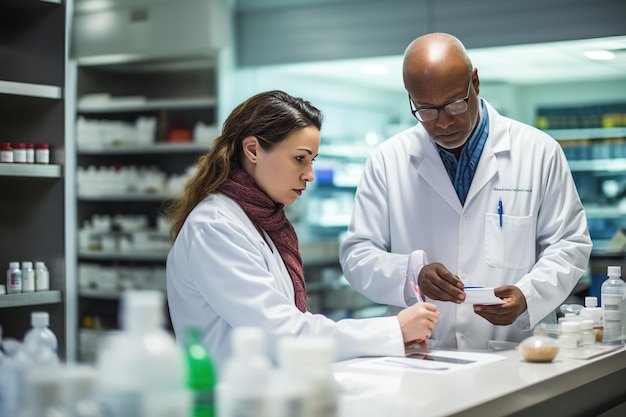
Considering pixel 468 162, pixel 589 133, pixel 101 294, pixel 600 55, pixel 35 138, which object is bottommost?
pixel 101 294

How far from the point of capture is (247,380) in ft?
4.12

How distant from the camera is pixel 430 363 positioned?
2232mm

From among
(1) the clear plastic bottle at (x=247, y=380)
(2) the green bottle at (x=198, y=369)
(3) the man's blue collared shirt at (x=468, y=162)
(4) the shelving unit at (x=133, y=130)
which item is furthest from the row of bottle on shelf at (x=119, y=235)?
(1) the clear plastic bottle at (x=247, y=380)

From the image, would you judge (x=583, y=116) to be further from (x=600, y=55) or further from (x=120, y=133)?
(x=120, y=133)

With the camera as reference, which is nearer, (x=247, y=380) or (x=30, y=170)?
(x=247, y=380)

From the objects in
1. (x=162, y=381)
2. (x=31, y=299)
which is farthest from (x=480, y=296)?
(x=31, y=299)

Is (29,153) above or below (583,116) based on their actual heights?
below

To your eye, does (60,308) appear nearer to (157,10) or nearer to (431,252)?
(431,252)

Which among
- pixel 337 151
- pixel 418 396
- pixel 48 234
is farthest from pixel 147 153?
pixel 418 396

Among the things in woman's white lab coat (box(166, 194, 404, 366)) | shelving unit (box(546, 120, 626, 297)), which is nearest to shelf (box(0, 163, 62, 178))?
woman's white lab coat (box(166, 194, 404, 366))

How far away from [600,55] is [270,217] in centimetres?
479

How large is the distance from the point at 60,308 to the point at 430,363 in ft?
6.74

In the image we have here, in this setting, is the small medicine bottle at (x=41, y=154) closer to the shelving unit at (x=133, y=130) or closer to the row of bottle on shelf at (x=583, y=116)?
the shelving unit at (x=133, y=130)

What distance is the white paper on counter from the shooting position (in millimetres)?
2154
